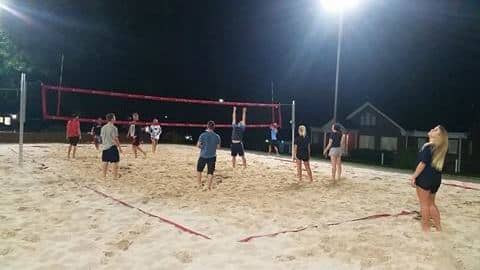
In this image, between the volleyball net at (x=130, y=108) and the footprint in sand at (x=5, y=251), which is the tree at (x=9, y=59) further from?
the footprint in sand at (x=5, y=251)

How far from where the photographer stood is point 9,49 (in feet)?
68.2

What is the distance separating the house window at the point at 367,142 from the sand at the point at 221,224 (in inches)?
838

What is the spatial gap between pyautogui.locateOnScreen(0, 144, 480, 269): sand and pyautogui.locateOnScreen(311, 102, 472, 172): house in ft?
63.4

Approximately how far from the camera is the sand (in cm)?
430

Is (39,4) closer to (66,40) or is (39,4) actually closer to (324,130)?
(66,40)

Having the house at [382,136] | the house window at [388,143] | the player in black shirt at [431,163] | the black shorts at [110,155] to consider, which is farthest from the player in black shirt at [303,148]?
the house window at [388,143]

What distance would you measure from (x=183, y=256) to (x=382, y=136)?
2677 centimetres

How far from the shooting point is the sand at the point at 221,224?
14.1ft

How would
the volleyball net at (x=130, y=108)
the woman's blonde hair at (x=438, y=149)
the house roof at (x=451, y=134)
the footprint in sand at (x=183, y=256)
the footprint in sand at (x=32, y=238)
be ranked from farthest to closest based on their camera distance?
the volleyball net at (x=130, y=108) → the house roof at (x=451, y=134) → the woman's blonde hair at (x=438, y=149) → the footprint in sand at (x=32, y=238) → the footprint in sand at (x=183, y=256)

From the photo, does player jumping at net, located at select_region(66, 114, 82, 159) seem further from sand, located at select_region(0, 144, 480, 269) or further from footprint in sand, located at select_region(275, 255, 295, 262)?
footprint in sand, located at select_region(275, 255, 295, 262)

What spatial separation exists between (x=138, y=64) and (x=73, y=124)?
16.6 meters

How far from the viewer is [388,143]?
2889cm

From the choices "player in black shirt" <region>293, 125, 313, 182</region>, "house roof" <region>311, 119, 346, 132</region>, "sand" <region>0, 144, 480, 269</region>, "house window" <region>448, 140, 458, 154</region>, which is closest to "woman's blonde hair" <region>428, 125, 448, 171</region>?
"sand" <region>0, 144, 480, 269</region>

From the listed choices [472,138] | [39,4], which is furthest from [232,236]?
[472,138]
